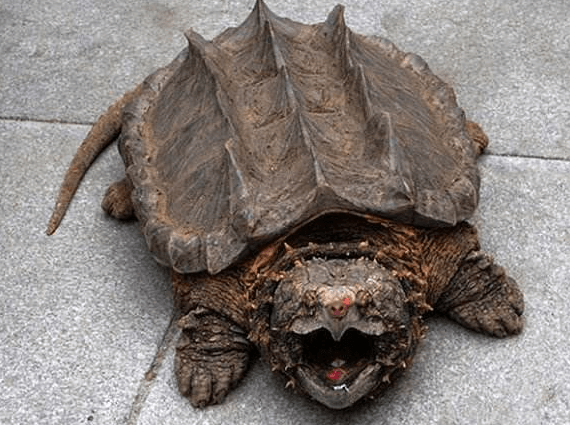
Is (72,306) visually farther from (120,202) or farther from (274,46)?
(274,46)

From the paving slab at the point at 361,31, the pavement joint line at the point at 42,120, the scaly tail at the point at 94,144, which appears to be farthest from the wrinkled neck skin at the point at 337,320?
the pavement joint line at the point at 42,120

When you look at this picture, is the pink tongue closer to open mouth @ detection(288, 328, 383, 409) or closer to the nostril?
open mouth @ detection(288, 328, 383, 409)

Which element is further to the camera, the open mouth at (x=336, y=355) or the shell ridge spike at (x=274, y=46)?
the shell ridge spike at (x=274, y=46)

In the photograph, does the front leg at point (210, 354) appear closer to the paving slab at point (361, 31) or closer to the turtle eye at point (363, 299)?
the turtle eye at point (363, 299)

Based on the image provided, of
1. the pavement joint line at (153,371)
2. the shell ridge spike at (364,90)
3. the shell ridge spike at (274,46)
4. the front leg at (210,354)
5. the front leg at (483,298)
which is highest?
the shell ridge spike at (364,90)

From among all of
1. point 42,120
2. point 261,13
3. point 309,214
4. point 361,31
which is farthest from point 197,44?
point 361,31

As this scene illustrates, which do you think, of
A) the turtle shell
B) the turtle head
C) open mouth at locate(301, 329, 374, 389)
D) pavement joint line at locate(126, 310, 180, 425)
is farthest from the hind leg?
open mouth at locate(301, 329, 374, 389)
